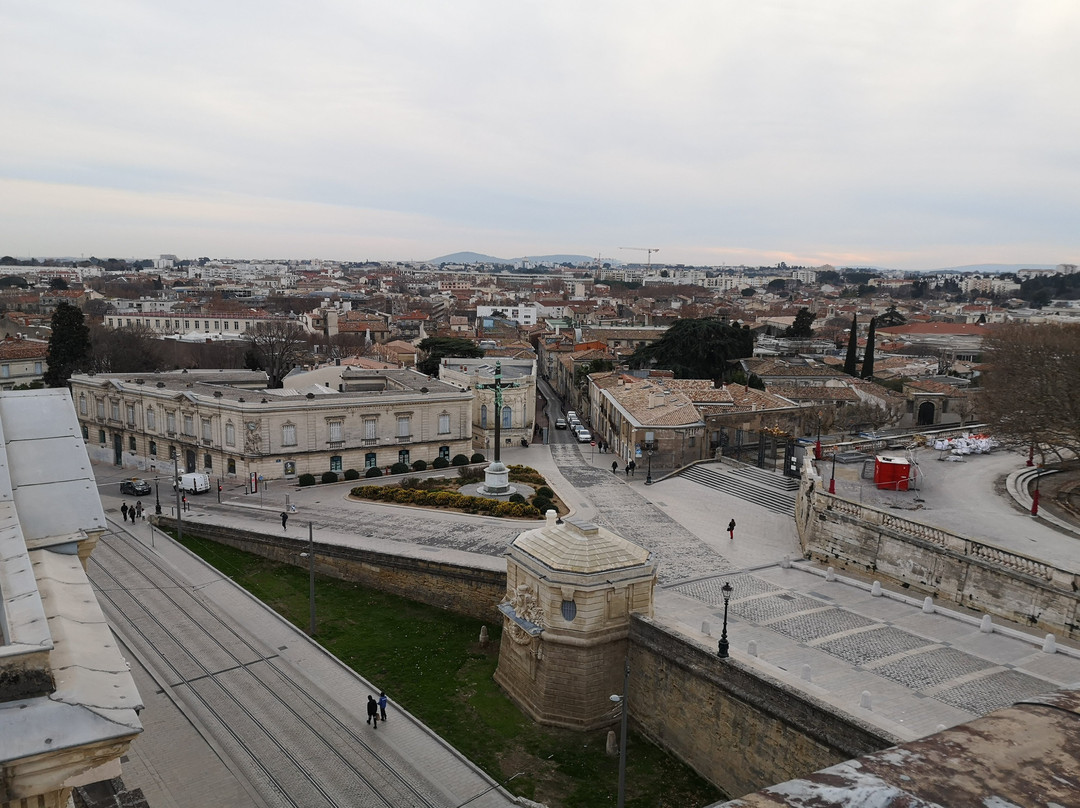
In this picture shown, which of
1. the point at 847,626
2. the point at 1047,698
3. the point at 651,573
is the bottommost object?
the point at 847,626

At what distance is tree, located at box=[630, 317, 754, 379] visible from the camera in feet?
198

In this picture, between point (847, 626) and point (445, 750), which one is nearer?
point (445, 750)

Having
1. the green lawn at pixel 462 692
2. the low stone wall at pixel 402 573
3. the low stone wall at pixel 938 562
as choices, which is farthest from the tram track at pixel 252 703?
the low stone wall at pixel 938 562

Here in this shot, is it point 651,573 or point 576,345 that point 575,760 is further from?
point 576,345

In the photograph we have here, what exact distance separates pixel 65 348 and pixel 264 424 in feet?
93.1

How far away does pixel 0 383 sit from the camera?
60.1 m

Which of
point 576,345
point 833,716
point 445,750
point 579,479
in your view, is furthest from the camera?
point 576,345

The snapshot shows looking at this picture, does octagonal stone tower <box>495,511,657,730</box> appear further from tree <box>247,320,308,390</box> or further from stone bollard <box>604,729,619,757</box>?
tree <box>247,320,308,390</box>

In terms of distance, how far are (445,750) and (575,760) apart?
9.99ft

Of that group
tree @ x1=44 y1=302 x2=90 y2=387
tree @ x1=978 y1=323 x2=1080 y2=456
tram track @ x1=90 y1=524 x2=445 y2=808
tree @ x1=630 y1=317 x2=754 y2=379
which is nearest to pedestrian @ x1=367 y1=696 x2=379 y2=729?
tram track @ x1=90 y1=524 x2=445 y2=808

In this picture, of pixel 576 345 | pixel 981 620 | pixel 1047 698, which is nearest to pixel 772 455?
pixel 981 620

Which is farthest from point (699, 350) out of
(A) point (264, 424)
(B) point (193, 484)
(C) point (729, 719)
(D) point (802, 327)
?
(C) point (729, 719)

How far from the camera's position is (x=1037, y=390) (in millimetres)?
26969

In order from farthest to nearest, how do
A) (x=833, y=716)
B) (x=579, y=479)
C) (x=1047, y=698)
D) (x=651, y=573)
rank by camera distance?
(x=579, y=479)
(x=651, y=573)
(x=833, y=716)
(x=1047, y=698)
